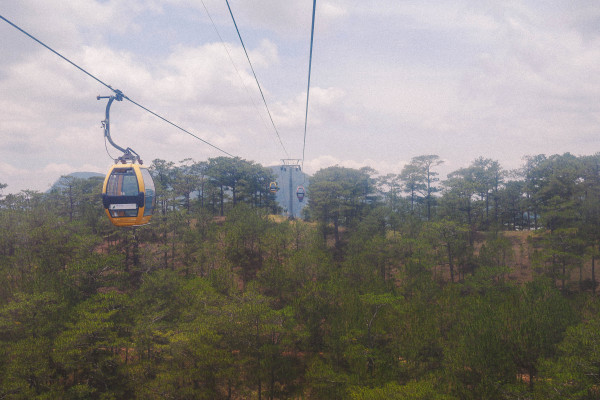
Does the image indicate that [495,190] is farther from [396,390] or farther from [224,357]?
[224,357]

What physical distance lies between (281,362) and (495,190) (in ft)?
158

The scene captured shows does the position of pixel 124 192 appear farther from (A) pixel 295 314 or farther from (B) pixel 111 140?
(A) pixel 295 314

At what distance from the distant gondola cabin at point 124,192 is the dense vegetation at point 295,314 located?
11114 mm

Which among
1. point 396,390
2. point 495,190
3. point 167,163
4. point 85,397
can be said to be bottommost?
point 85,397

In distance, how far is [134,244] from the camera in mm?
33250

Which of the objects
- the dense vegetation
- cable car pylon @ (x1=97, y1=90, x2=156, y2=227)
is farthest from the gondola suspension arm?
the dense vegetation

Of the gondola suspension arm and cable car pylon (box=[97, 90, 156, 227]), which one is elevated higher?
A: the gondola suspension arm

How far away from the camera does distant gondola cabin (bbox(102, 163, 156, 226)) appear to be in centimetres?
1129

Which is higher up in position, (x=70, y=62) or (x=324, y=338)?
(x=70, y=62)

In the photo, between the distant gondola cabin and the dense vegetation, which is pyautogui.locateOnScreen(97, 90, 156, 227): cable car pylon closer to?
the distant gondola cabin

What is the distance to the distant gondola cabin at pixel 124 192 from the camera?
37.0ft

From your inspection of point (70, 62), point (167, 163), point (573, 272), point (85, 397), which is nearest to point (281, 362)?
point (85, 397)

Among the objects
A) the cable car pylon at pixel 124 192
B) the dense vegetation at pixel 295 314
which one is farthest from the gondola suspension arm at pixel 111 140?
the dense vegetation at pixel 295 314

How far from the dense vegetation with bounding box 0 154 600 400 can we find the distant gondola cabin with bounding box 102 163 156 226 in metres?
11.1
